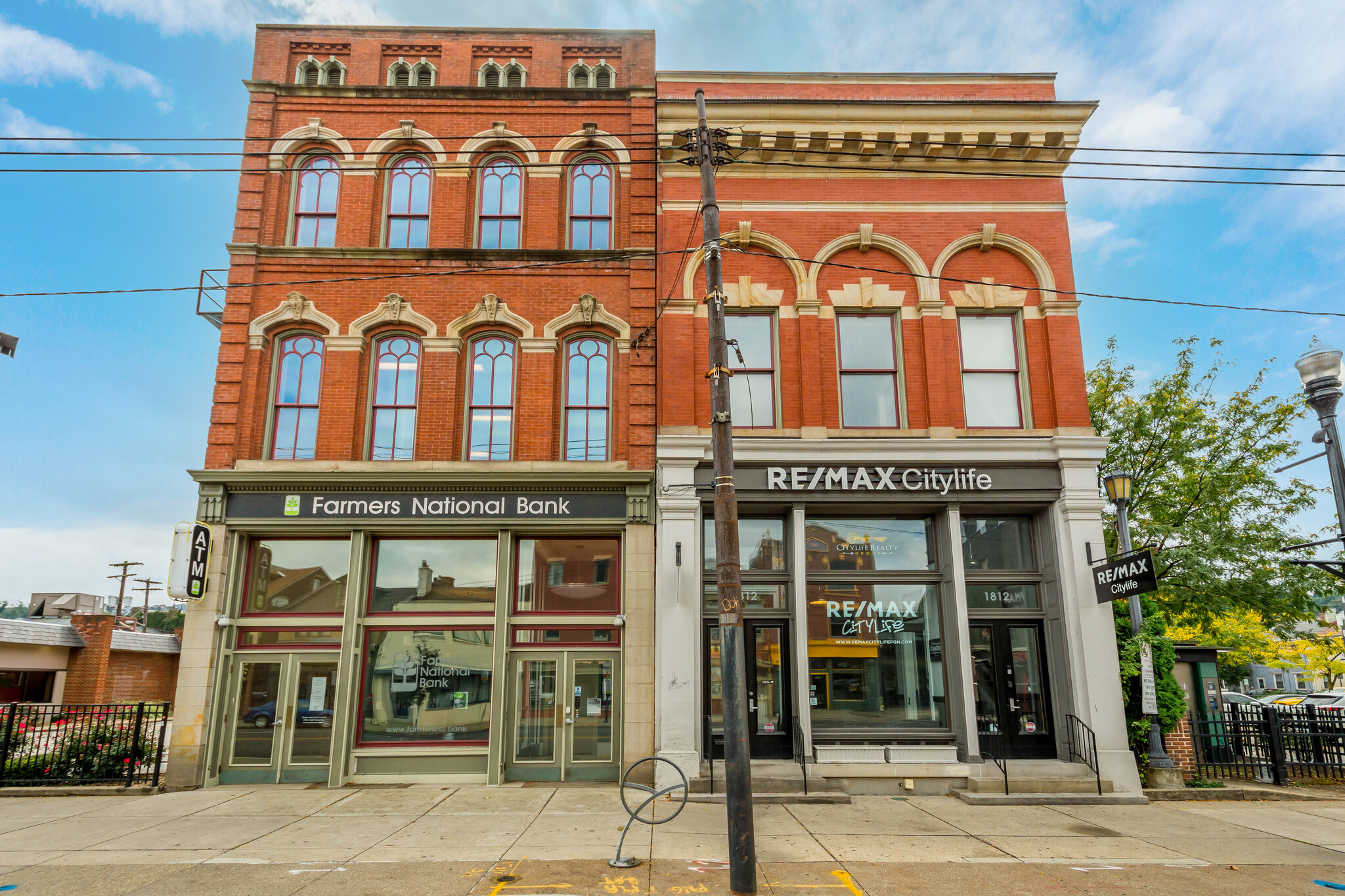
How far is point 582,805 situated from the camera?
11148mm

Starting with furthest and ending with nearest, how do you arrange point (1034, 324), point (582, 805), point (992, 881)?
point (1034, 324)
point (582, 805)
point (992, 881)

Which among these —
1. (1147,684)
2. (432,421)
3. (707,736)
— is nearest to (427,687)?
(432,421)

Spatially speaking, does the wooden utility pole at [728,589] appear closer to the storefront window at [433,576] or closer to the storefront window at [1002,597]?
the storefront window at [433,576]

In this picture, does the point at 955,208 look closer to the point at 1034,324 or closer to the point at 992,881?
the point at 1034,324

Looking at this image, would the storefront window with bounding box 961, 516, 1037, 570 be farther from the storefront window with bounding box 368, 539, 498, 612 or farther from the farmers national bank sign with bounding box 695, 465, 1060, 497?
the storefront window with bounding box 368, 539, 498, 612

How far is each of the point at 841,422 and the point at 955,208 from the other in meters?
4.70

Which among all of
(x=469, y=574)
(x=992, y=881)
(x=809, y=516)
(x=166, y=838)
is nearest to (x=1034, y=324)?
(x=809, y=516)

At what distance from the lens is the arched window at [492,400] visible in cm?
1412

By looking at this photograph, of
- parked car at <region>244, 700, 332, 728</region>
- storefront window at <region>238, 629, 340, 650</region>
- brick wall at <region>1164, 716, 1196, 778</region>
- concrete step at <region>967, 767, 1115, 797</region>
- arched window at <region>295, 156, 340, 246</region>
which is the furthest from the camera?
arched window at <region>295, 156, 340, 246</region>

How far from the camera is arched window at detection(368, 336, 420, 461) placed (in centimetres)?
1403

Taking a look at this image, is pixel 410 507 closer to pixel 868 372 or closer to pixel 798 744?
pixel 798 744

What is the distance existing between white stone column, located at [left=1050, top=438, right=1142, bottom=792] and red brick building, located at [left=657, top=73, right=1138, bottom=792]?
33 millimetres

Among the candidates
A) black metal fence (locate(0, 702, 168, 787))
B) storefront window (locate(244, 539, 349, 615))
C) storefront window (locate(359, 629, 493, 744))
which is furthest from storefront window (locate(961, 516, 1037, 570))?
black metal fence (locate(0, 702, 168, 787))

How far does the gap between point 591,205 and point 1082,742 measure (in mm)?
12594
